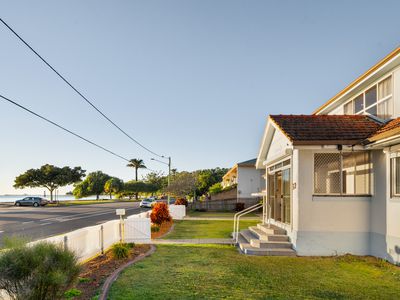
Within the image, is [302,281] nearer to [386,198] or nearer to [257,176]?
[386,198]

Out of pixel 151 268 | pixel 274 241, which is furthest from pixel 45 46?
pixel 274 241

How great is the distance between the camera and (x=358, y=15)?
586 inches

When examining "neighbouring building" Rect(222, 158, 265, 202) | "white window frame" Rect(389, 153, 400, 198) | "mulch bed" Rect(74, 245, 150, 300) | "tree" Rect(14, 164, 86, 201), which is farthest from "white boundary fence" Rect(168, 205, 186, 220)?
"tree" Rect(14, 164, 86, 201)

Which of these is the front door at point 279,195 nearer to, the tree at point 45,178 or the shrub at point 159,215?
the shrub at point 159,215

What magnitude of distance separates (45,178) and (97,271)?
54084 millimetres

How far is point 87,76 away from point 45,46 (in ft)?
14.7

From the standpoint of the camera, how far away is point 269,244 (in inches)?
399

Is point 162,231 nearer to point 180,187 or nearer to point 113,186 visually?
point 180,187

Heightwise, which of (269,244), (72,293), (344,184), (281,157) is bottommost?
(269,244)

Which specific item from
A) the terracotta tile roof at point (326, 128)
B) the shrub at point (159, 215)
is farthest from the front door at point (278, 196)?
the shrub at point (159, 215)

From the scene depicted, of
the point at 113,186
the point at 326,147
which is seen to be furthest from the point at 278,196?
the point at 113,186

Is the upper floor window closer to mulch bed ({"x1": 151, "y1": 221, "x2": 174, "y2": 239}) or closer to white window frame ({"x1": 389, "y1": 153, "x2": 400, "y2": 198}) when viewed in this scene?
white window frame ({"x1": 389, "y1": 153, "x2": 400, "y2": 198})

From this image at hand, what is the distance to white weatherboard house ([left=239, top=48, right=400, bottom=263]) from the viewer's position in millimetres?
8914

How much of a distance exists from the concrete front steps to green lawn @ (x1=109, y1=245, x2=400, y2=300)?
1.51 feet
